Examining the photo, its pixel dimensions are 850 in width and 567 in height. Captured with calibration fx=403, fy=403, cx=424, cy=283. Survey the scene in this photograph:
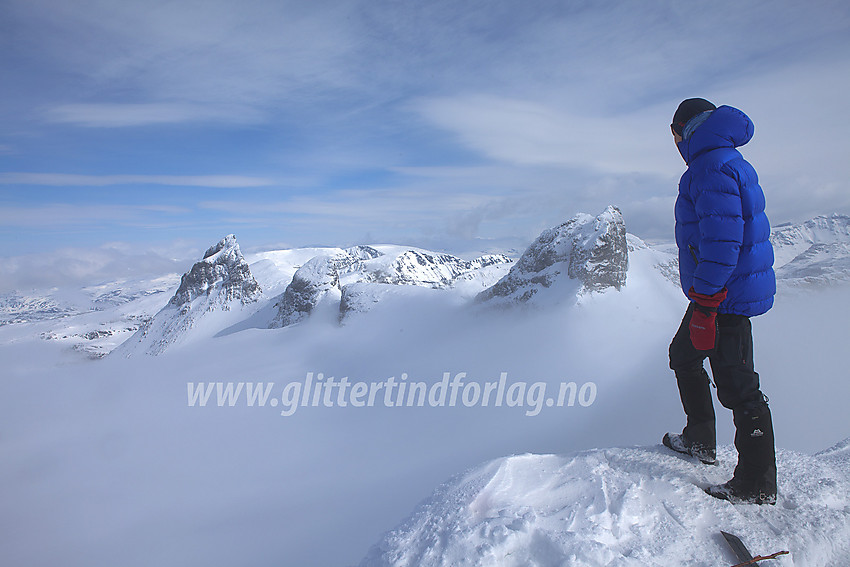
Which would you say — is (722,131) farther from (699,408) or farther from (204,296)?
(204,296)

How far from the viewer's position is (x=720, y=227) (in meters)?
3.48

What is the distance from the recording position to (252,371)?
31953 mm

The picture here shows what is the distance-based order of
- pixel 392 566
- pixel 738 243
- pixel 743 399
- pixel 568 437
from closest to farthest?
pixel 392 566 → pixel 738 243 → pixel 743 399 → pixel 568 437

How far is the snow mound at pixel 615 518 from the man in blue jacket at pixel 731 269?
0.35m

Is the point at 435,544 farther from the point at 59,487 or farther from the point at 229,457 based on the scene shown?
the point at 59,487

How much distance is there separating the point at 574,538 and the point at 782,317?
3547cm

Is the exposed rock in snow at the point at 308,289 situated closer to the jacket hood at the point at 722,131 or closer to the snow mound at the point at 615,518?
the snow mound at the point at 615,518

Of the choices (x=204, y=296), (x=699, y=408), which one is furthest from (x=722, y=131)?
(x=204, y=296)

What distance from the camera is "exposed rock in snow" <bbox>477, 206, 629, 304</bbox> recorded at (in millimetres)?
31750

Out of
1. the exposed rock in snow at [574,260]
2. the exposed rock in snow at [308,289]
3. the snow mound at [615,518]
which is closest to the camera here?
the snow mound at [615,518]

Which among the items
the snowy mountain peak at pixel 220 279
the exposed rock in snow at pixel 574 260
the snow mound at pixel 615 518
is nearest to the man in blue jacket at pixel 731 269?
the snow mound at pixel 615 518

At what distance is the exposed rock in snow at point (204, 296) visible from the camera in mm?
85250

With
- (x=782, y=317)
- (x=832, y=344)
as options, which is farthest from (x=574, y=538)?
(x=782, y=317)

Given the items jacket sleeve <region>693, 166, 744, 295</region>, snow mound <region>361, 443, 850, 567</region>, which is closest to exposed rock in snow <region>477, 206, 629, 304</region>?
snow mound <region>361, 443, 850, 567</region>
